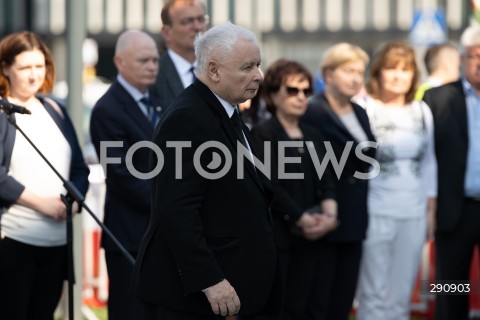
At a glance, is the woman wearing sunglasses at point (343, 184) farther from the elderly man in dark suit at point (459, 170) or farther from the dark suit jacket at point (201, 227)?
the dark suit jacket at point (201, 227)

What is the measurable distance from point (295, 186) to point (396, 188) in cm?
83

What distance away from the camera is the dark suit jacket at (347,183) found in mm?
7855

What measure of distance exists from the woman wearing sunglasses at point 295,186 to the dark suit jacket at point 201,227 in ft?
8.02

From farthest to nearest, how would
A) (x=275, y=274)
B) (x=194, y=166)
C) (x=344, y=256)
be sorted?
(x=344, y=256) < (x=275, y=274) < (x=194, y=166)

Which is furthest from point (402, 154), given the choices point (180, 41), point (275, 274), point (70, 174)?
point (275, 274)

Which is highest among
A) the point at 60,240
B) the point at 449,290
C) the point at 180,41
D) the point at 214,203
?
the point at 180,41

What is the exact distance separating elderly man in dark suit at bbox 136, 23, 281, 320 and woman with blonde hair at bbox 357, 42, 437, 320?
3102mm

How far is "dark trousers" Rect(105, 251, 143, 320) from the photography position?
21.9ft

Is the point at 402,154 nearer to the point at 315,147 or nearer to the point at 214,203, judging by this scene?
the point at 315,147

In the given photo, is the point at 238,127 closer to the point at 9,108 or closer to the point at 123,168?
the point at 9,108

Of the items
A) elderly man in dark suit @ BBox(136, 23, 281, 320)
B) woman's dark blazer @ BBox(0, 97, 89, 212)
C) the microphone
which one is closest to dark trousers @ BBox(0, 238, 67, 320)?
woman's dark blazer @ BBox(0, 97, 89, 212)

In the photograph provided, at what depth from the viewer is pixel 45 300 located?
666 cm

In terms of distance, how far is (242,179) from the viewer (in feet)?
16.3

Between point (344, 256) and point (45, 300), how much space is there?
7.42ft
